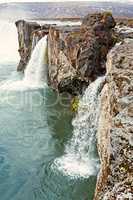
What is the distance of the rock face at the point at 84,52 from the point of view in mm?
24688

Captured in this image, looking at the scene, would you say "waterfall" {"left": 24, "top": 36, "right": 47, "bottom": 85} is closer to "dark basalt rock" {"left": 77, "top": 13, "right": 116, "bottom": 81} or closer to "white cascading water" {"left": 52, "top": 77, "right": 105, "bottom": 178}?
"dark basalt rock" {"left": 77, "top": 13, "right": 116, "bottom": 81}

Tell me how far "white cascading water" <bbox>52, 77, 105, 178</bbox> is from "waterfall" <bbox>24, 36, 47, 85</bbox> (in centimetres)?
990

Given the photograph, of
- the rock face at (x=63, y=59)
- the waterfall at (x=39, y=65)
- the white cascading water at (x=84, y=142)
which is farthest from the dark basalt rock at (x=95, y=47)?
the waterfall at (x=39, y=65)

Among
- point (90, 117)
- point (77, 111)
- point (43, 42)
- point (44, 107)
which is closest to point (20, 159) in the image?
point (90, 117)

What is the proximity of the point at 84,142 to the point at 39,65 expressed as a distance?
14.4 meters

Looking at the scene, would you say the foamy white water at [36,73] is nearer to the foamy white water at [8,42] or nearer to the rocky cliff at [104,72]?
the rocky cliff at [104,72]

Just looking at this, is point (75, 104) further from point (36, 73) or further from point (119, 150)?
point (119, 150)

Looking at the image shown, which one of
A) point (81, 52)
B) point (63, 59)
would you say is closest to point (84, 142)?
point (81, 52)

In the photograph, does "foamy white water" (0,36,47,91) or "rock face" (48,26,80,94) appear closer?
"rock face" (48,26,80,94)

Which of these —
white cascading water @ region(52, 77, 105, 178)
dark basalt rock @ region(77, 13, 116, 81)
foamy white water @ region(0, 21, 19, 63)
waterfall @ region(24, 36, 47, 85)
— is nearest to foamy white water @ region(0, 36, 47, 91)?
waterfall @ region(24, 36, 47, 85)

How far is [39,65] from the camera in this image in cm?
3378

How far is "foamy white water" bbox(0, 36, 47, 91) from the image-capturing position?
32906 mm

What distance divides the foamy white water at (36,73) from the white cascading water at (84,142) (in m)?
9.57

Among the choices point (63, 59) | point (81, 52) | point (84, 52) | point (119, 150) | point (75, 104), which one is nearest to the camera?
point (119, 150)
